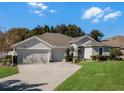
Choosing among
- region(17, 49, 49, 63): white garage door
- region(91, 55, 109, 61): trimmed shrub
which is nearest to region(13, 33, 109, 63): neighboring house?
region(17, 49, 49, 63): white garage door

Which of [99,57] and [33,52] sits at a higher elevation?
[33,52]

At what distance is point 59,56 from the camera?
140ft

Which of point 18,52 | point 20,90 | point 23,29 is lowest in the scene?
point 20,90

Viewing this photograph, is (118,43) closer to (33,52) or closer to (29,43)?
(33,52)

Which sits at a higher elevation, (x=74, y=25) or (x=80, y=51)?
(x=74, y=25)

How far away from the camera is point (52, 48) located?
4159cm

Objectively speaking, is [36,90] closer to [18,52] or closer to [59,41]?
[18,52]

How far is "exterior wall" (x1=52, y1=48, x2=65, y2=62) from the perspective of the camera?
139ft

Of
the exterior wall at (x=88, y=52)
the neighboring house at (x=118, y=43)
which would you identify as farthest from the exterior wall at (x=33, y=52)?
the neighboring house at (x=118, y=43)

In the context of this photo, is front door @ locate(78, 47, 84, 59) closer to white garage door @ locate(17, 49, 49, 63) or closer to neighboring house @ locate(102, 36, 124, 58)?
white garage door @ locate(17, 49, 49, 63)

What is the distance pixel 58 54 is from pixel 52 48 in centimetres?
165

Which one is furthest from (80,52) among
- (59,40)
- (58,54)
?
(59,40)

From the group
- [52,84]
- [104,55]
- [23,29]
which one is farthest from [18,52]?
[23,29]

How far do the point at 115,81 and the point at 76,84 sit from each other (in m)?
2.54
